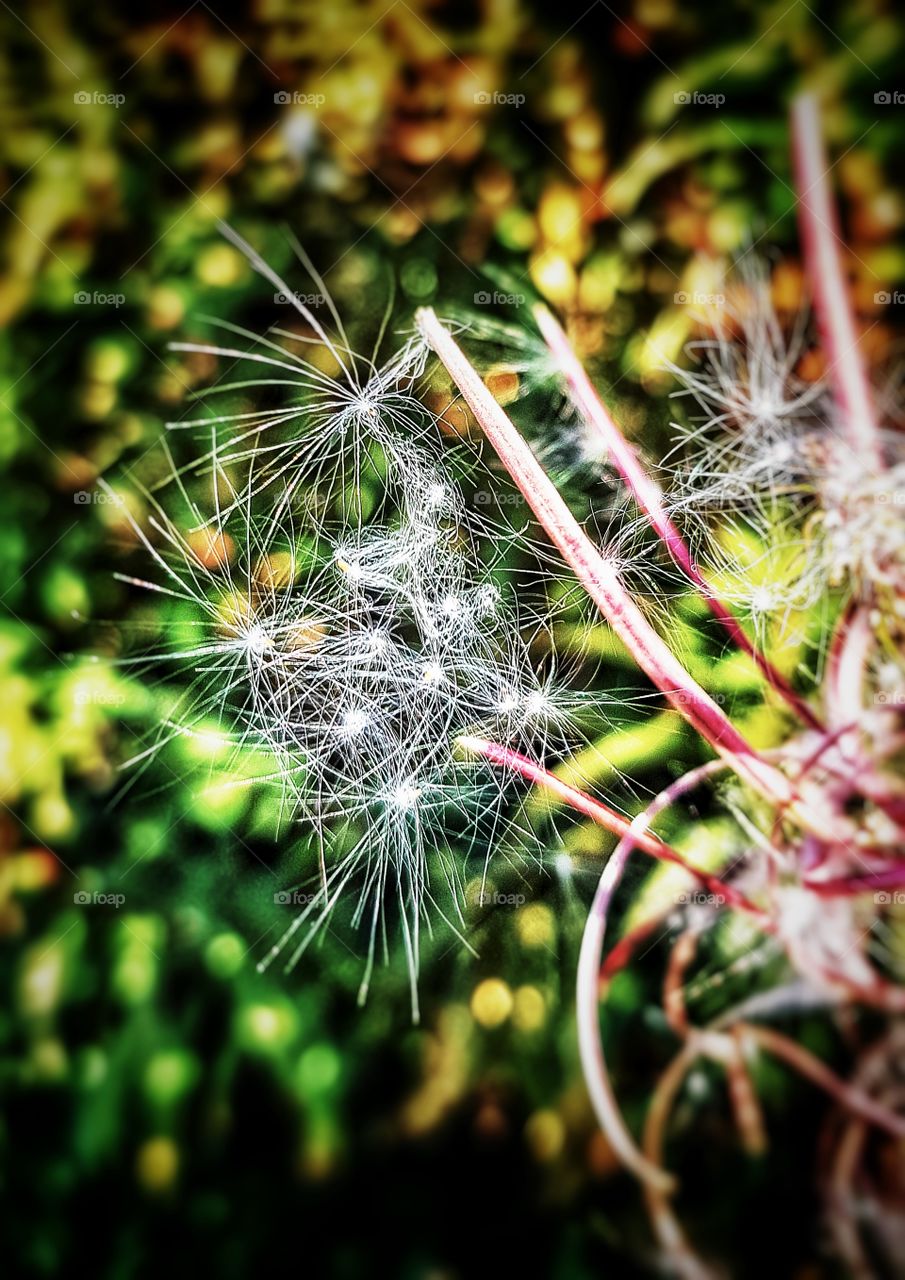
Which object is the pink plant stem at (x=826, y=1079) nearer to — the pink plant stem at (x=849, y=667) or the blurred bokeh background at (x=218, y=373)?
the blurred bokeh background at (x=218, y=373)

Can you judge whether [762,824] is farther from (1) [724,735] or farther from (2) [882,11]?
(2) [882,11]

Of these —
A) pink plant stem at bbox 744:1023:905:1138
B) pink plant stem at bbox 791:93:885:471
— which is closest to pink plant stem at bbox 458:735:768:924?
pink plant stem at bbox 744:1023:905:1138

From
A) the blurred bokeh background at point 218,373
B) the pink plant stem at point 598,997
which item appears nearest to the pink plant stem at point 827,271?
the blurred bokeh background at point 218,373

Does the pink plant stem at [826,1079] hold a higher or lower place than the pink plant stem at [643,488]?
lower

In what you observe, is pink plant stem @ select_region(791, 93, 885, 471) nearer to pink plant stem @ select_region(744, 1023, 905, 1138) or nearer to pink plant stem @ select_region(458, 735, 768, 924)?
pink plant stem @ select_region(458, 735, 768, 924)

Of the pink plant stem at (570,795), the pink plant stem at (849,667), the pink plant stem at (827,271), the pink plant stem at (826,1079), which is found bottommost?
the pink plant stem at (826,1079)

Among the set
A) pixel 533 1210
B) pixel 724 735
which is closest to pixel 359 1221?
pixel 533 1210
